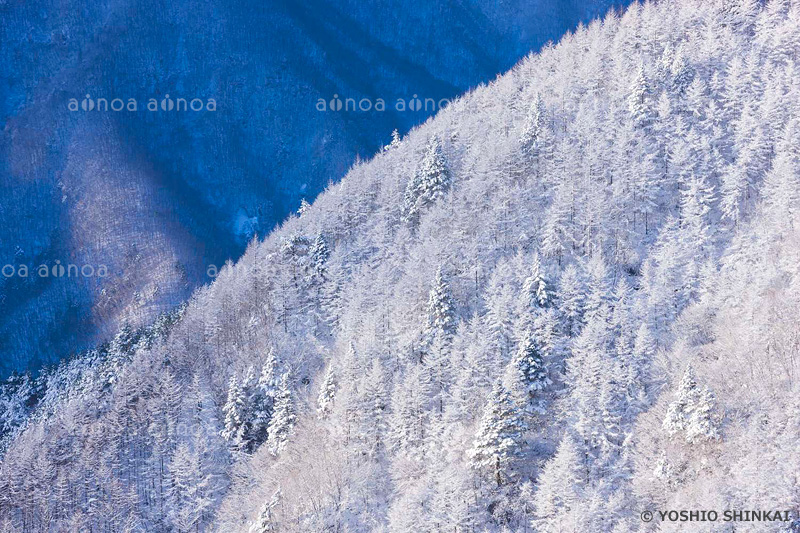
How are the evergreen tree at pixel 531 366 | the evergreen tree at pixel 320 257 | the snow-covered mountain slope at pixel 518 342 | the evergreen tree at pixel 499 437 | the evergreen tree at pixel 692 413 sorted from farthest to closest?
the evergreen tree at pixel 320 257
the evergreen tree at pixel 531 366
the evergreen tree at pixel 499 437
the snow-covered mountain slope at pixel 518 342
the evergreen tree at pixel 692 413

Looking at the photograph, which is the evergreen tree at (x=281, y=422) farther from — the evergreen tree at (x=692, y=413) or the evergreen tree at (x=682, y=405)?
the evergreen tree at (x=692, y=413)

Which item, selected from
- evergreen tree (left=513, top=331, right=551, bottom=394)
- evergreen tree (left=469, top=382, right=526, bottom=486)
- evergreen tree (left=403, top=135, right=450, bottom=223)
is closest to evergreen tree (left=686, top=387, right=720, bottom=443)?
evergreen tree (left=469, top=382, right=526, bottom=486)

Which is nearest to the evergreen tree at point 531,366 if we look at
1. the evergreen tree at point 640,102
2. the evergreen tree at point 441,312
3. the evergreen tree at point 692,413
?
the evergreen tree at point 441,312

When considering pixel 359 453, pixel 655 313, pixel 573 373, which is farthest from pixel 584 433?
pixel 359 453

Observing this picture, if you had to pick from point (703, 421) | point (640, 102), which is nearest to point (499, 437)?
point (703, 421)

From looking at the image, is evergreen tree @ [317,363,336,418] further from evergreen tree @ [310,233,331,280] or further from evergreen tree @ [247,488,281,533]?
evergreen tree @ [310,233,331,280]

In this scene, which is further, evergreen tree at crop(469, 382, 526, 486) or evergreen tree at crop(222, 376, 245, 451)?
evergreen tree at crop(222, 376, 245, 451)

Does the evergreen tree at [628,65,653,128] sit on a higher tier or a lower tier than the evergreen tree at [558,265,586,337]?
higher

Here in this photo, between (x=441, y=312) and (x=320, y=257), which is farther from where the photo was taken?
(x=320, y=257)

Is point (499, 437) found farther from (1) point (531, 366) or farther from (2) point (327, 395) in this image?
(2) point (327, 395)
